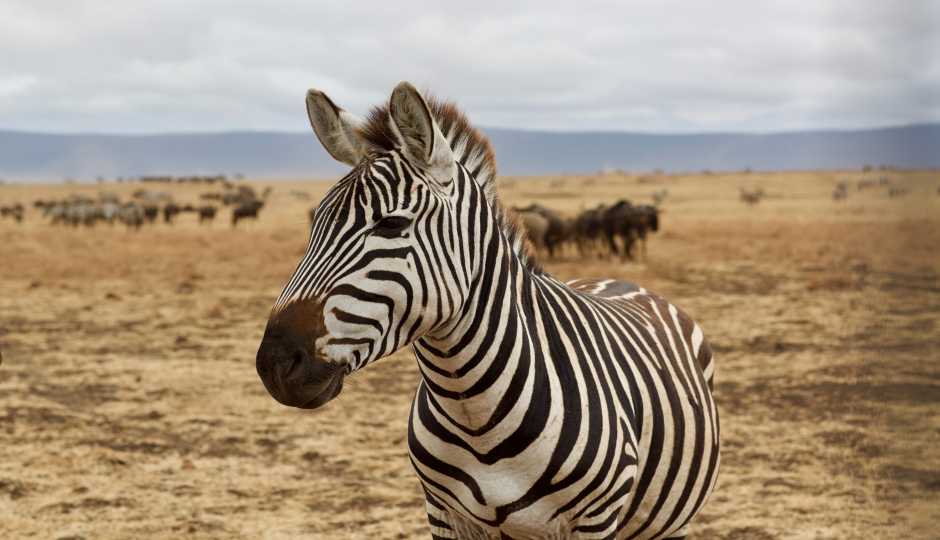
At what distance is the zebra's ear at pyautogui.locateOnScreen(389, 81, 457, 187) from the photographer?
194 centimetres

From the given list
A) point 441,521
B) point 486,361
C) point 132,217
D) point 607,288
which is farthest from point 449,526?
point 132,217

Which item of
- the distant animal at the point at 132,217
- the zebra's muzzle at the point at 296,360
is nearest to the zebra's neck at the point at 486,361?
the zebra's muzzle at the point at 296,360

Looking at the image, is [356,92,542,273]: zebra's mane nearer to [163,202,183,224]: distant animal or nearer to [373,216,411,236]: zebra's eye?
[373,216,411,236]: zebra's eye

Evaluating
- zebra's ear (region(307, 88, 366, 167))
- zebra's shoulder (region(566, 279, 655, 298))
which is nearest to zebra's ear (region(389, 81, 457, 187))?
zebra's ear (region(307, 88, 366, 167))

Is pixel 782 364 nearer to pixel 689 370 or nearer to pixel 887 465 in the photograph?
pixel 689 370

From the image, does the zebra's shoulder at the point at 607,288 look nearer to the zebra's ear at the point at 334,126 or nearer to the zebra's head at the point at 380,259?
the zebra's head at the point at 380,259

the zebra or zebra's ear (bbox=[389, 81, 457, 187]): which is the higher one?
zebra's ear (bbox=[389, 81, 457, 187])

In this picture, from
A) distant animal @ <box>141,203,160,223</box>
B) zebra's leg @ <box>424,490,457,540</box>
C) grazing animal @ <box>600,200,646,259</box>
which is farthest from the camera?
distant animal @ <box>141,203,160,223</box>

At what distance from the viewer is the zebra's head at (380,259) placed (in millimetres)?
1812

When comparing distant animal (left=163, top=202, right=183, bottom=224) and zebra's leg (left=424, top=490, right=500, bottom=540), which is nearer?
zebra's leg (left=424, top=490, right=500, bottom=540)

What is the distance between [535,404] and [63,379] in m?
8.57

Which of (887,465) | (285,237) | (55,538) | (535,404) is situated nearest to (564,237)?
(285,237)

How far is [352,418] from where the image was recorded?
7422 mm

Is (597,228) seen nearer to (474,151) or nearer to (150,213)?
(474,151)
